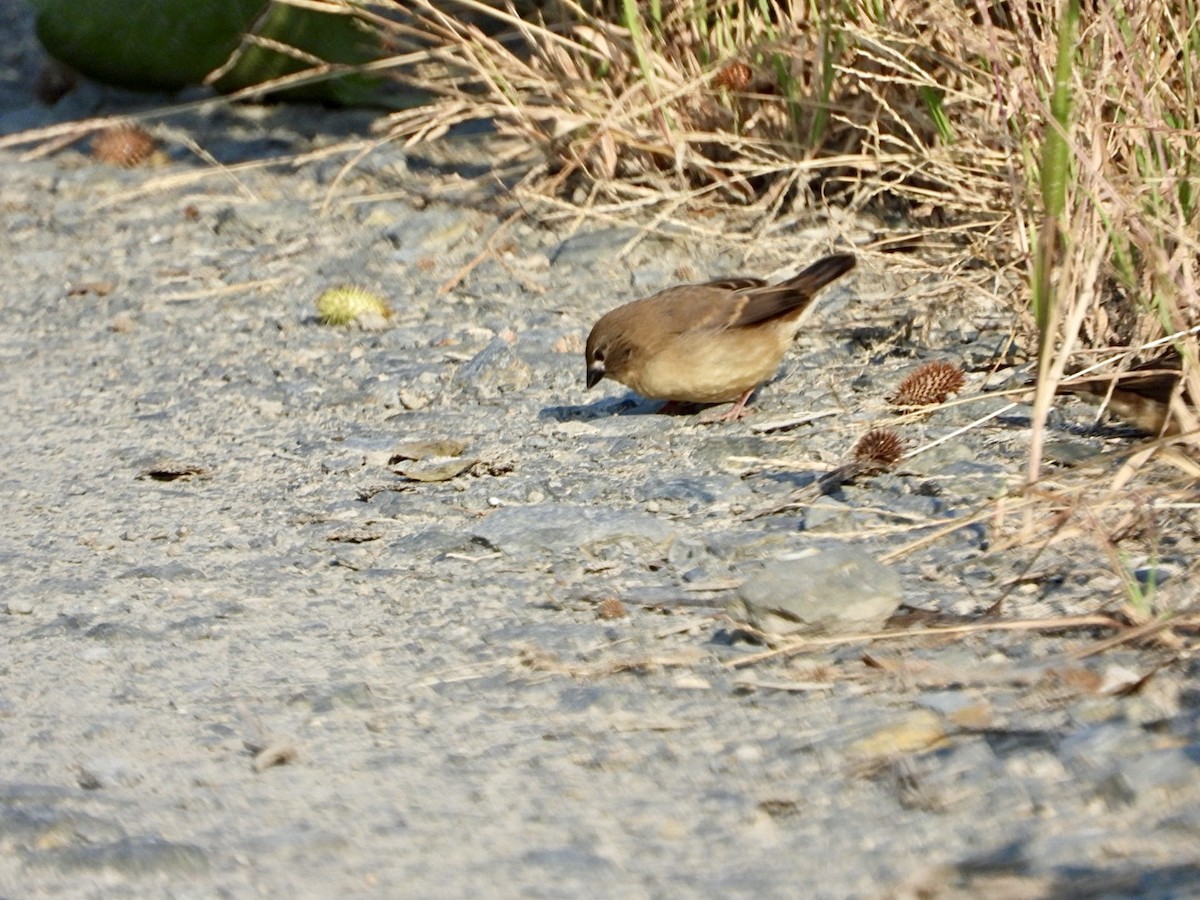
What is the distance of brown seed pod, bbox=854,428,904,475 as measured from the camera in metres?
4.29

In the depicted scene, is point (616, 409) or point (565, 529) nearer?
point (565, 529)

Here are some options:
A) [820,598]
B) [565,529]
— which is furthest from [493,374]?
[820,598]

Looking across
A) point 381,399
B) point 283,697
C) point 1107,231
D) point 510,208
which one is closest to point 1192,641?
point 1107,231

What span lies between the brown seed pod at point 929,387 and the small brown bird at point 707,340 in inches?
18.9

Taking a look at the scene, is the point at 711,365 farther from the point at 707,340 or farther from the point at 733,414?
the point at 733,414

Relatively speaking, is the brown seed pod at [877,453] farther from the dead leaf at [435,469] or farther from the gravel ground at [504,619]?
the dead leaf at [435,469]

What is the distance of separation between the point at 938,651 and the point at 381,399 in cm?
277

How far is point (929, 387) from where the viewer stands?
475cm

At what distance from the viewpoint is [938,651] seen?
124 inches

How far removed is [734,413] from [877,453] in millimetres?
899

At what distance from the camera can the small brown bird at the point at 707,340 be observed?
16.6 ft

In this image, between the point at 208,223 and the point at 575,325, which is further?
the point at 208,223

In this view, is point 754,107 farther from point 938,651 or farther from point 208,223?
point 938,651

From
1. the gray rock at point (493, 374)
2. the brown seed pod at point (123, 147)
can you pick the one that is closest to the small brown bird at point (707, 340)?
the gray rock at point (493, 374)
